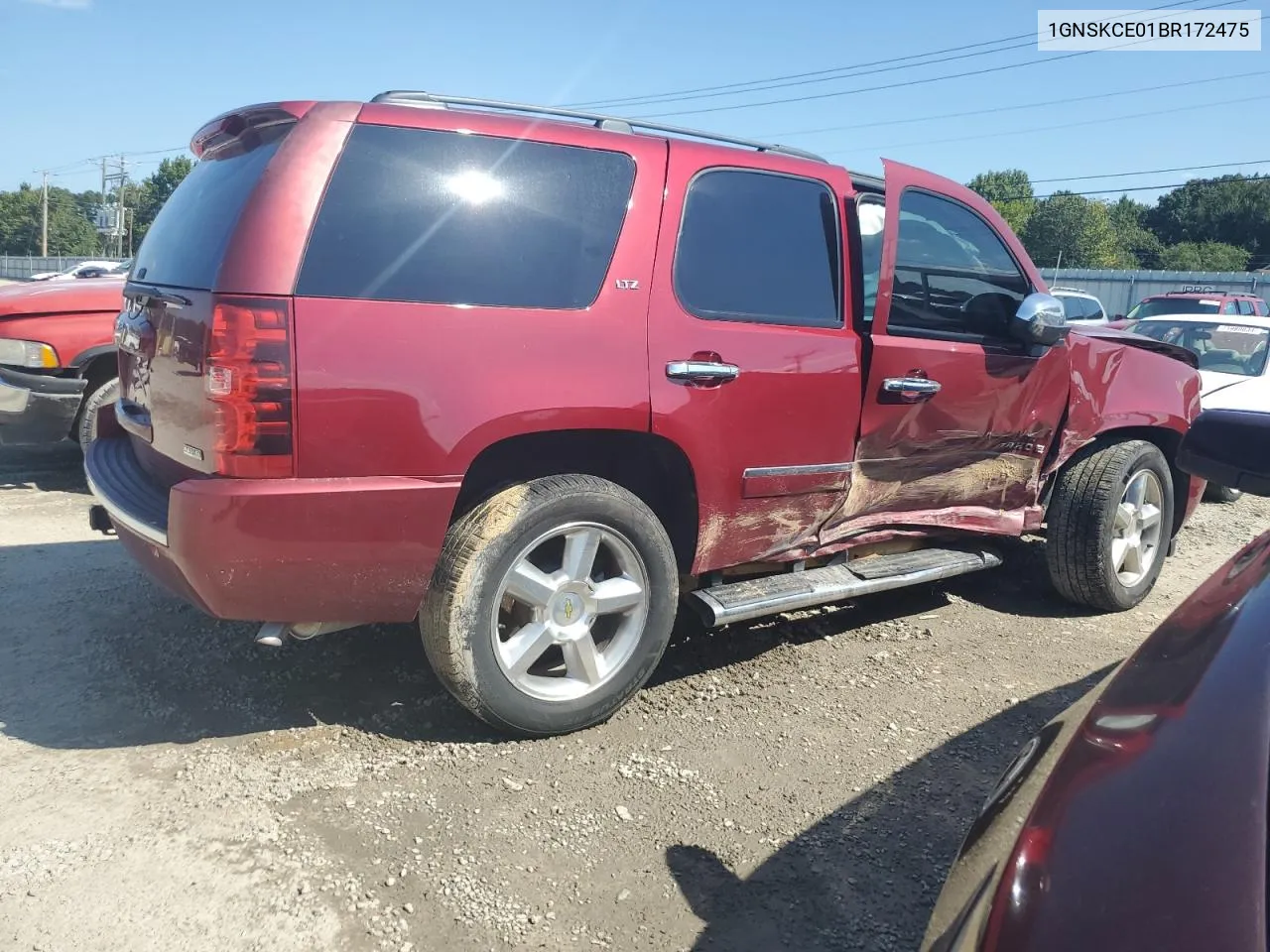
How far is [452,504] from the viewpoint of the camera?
291 cm

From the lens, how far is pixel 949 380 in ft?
13.1

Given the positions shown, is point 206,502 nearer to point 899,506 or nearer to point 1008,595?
point 899,506

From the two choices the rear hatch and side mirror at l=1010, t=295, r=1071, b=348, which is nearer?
the rear hatch

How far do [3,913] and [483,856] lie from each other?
1.11 m

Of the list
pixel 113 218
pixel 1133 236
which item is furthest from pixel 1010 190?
pixel 113 218

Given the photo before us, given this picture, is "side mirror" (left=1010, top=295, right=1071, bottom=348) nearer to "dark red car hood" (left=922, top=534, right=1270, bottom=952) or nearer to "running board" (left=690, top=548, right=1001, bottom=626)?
"running board" (left=690, top=548, right=1001, bottom=626)

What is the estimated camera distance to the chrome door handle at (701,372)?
10.6 feet

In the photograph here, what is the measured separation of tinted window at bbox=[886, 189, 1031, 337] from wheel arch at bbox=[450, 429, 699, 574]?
3.70 ft

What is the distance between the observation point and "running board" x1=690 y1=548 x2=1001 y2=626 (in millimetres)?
3479

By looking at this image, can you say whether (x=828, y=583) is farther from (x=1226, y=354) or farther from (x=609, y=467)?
(x=1226, y=354)

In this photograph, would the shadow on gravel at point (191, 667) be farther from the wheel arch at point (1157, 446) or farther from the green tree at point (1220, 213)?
the green tree at point (1220, 213)

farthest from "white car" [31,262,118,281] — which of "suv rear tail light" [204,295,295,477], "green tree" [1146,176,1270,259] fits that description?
"green tree" [1146,176,1270,259]

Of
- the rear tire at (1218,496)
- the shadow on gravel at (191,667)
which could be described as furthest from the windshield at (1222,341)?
the shadow on gravel at (191,667)

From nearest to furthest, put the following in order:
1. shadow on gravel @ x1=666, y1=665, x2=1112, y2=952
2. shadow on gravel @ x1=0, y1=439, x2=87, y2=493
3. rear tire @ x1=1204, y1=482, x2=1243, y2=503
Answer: shadow on gravel @ x1=666, y1=665, x2=1112, y2=952
shadow on gravel @ x1=0, y1=439, x2=87, y2=493
rear tire @ x1=1204, y1=482, x2=1243, y2=503
